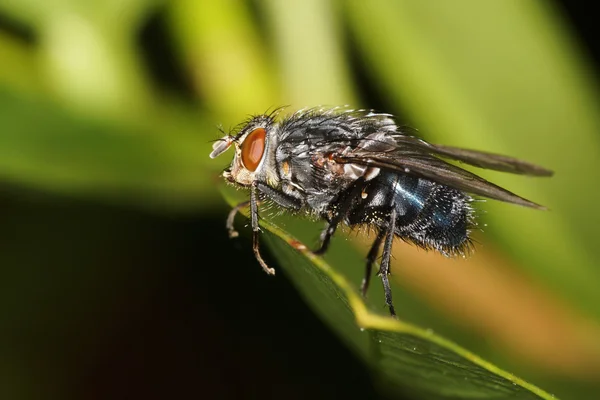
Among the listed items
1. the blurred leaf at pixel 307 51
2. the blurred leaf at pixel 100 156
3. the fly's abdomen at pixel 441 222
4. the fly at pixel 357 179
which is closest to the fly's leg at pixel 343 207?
the fly at pixel 357 179

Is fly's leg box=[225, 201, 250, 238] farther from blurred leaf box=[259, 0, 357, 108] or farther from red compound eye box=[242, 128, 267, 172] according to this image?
blurred leaf box=[259, 0, 357, 108]

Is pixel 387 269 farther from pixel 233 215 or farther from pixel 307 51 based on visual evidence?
pixel 307 51

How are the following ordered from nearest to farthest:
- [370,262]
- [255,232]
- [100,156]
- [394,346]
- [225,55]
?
[394,346], [255,232], [370,262], [100,156], [225,55]

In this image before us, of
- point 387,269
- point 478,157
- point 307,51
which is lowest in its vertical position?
point 387,269

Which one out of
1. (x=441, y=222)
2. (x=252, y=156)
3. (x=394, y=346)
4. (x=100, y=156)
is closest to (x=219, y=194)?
(x=252, y=156)

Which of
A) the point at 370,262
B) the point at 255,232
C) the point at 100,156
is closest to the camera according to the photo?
the point at 255,232

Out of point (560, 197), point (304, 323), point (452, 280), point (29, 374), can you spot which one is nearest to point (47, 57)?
point (29, 374)

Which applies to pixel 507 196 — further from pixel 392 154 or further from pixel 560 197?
pixel 560 197
